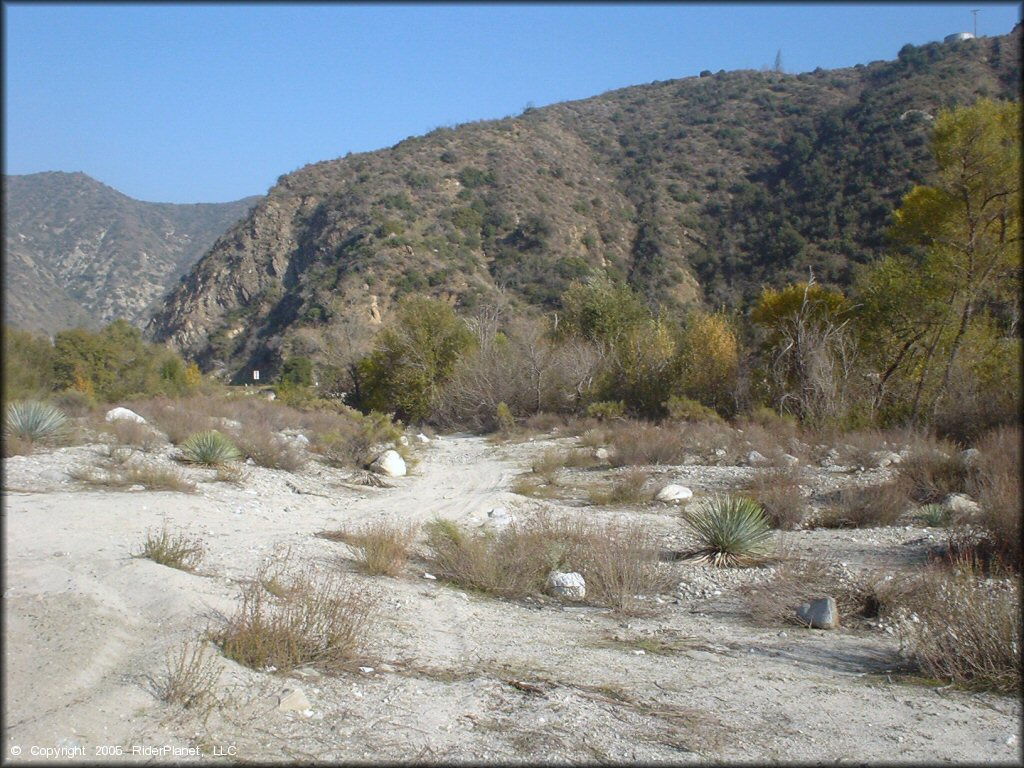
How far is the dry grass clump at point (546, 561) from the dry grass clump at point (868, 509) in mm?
4095

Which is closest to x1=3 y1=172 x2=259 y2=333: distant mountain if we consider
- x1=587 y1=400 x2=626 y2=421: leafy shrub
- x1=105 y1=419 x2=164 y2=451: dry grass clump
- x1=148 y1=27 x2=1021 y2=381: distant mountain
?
x1=148 y1=27 x2=1021 y2=381: distant mountain

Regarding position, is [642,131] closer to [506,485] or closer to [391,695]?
[506,485]

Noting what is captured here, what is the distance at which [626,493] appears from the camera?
14320 millimetres

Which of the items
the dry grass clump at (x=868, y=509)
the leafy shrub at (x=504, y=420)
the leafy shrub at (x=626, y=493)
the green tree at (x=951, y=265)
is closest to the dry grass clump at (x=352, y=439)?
the leafy shrub at (x=626, y=493)

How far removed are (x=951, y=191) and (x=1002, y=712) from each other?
1830 cm

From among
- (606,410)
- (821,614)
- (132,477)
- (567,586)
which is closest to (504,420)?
(606,410)

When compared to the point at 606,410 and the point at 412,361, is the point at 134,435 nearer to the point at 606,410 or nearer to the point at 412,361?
the point at 606,410

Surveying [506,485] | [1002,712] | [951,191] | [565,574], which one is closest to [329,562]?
[565,574]

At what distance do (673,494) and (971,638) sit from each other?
883 centimetres

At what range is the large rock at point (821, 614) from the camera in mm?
7082

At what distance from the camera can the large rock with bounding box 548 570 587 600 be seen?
8289mm

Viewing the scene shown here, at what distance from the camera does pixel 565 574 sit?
28.1 ft

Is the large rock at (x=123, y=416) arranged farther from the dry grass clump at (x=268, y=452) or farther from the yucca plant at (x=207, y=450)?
the yucca plant at (x=207, y=450)

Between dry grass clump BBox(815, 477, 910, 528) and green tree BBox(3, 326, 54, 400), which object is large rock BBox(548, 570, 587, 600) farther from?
green tree BBox(3, 326, 54, 400)
